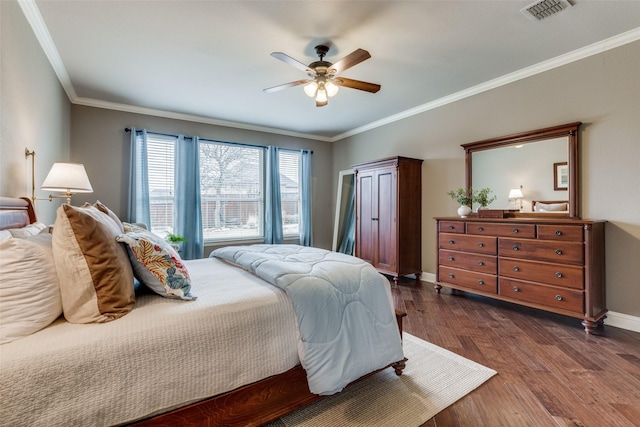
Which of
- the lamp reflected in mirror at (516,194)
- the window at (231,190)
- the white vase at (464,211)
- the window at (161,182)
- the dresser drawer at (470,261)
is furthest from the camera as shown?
the window at (231,190)

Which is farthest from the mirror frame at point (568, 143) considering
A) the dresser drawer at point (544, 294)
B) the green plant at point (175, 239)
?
the green plant at point (175, 239)

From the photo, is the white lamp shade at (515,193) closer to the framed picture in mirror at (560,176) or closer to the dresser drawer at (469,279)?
the framed picture in mirror at (560,176)

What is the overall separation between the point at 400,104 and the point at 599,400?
370cm

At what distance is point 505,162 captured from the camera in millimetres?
3461

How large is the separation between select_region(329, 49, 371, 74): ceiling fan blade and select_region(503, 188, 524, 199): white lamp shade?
7.69ft

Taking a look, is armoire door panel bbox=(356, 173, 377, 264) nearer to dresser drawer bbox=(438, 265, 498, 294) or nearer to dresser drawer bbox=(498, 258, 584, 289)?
dresser drawer bbox=(438, 265, 498, 294)

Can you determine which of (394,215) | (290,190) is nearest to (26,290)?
(394,215)

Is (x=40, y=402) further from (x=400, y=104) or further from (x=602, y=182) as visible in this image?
(x=400, y=104)

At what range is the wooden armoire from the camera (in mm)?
4180

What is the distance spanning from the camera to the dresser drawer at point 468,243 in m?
3.16

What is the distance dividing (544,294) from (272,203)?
4029 millimetres

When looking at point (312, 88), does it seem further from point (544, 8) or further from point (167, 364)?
point (167, 364)

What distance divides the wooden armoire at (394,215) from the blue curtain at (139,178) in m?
3.28

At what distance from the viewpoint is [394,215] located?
13.8 ft
